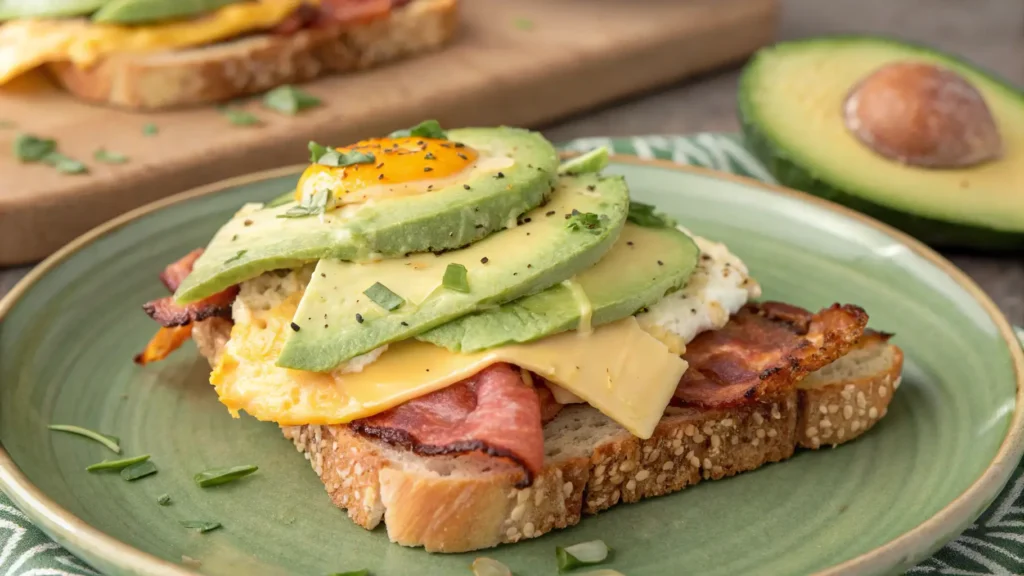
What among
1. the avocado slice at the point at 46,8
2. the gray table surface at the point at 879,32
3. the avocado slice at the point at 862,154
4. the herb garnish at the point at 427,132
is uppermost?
the herb garnish at the point at 427,132

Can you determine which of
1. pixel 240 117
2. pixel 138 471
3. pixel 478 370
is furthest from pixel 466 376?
pixel 240 117

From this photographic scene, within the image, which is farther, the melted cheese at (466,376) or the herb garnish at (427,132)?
the herb garnish at (427,132)

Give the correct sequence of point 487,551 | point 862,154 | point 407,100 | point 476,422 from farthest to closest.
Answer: point 407,100 → point 862,154 → point 487,551 → point 476,422

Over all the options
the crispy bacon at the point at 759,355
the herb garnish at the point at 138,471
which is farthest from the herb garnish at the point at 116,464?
the crispy bacon at the point at 759,355

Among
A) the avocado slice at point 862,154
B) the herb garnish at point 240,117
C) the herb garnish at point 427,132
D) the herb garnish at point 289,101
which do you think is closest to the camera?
the herb garnish at point 427,132

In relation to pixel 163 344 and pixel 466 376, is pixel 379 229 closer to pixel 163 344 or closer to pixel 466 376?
pixel 466 376

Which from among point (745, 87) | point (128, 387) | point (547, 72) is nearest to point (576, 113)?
point (547, 72)

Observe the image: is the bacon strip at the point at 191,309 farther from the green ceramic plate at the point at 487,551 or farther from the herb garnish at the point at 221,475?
the herb garnish at the point at 221,475

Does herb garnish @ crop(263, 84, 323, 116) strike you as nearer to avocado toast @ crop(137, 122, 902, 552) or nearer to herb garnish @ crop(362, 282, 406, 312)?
avocado toast @ crop(137, 122, 902, 552)
